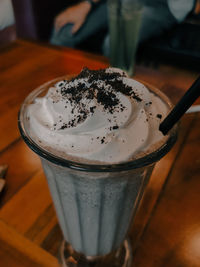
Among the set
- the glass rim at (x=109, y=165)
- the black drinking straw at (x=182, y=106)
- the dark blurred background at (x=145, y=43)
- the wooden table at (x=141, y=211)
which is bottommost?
the dark blurred background at (x=145, y=43)

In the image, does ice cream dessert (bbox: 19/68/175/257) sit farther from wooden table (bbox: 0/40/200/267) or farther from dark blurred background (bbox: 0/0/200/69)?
dark blurred background (bbox: 0/0/200/69)

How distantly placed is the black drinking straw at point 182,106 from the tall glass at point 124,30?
878 millimetres

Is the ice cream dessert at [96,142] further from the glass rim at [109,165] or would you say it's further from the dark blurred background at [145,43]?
the dark blurred background at [145,43]

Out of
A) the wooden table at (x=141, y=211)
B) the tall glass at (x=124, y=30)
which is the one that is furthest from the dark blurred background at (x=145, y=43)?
the wooden table at (x=141, y=211)

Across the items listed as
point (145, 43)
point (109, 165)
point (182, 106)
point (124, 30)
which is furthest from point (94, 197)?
point (145, 43)

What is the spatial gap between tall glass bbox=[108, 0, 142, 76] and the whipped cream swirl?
0.80 meters

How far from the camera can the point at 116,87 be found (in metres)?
0.45

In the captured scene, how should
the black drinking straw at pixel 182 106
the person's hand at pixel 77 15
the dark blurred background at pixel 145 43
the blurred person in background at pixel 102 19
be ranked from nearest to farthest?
the black drinking straw at pixel 182 106 < the dark blurred background at pixel 145 43 < the blurred person in background at pixel 102 19 < the person's hand at pixel 77 15

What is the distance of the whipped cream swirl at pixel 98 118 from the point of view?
378 mm

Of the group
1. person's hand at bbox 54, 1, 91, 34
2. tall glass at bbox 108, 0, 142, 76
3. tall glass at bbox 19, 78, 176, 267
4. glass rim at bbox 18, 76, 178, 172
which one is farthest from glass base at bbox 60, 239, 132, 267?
person's hand at bbox 54, 1, 91, 34

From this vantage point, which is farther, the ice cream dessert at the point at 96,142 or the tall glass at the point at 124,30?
the tall glass at the point at 124,30

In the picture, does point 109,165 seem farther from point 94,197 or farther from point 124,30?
point 124,30

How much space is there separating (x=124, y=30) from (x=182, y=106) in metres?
0.98

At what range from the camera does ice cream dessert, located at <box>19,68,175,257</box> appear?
1.23ft
